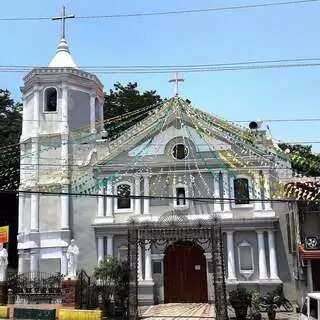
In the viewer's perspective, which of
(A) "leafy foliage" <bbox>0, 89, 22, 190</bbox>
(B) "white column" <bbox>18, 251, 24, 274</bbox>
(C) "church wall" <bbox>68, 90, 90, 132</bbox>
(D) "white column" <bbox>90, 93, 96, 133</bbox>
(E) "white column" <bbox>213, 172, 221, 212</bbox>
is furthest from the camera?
(A) "leafy foliage" <bbox>0, 89, 22, 190</bbox>

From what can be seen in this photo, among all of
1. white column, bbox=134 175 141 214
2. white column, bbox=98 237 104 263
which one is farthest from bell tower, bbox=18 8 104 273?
white column, bbox=134 175 141 214

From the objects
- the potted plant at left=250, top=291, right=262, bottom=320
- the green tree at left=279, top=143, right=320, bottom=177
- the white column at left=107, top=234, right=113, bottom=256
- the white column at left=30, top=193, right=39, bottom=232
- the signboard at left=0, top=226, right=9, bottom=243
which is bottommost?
the potted plant at left=250, top=291, right=262, bottom=320

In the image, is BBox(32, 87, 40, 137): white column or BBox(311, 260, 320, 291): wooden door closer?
BBox(311, 260, 320, 291): wooden door

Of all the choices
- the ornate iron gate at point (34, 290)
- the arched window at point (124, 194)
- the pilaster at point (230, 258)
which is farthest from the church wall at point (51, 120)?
the pilaster at point (230, 258)

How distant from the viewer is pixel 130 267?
69.6ft

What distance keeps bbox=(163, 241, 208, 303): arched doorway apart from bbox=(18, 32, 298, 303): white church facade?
0.32 feet

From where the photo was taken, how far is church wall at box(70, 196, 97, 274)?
91.2ft

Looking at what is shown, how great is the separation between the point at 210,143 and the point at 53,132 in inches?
340

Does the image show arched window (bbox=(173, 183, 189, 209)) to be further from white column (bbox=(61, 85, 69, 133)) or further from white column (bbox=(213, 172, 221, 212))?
white column (bbox=(61, 85, 69, 133))

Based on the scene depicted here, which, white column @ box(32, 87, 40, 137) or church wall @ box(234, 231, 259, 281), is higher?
white column @ box(32, 87, 40, 137)

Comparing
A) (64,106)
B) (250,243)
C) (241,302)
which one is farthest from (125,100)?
(241,302)

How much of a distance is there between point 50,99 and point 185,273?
40.1ft

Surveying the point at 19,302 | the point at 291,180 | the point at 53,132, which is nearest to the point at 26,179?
the point at 53,132

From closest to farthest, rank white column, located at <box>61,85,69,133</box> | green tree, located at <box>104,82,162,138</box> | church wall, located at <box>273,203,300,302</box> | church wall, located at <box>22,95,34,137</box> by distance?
church wall, located at <box>273,203,300,302</box>, white column, located at <box>61,85,69,133</box>, church wall, located at <box>22,95,34,137</box>, green tree, located at <box>104,82,162,138</box>
